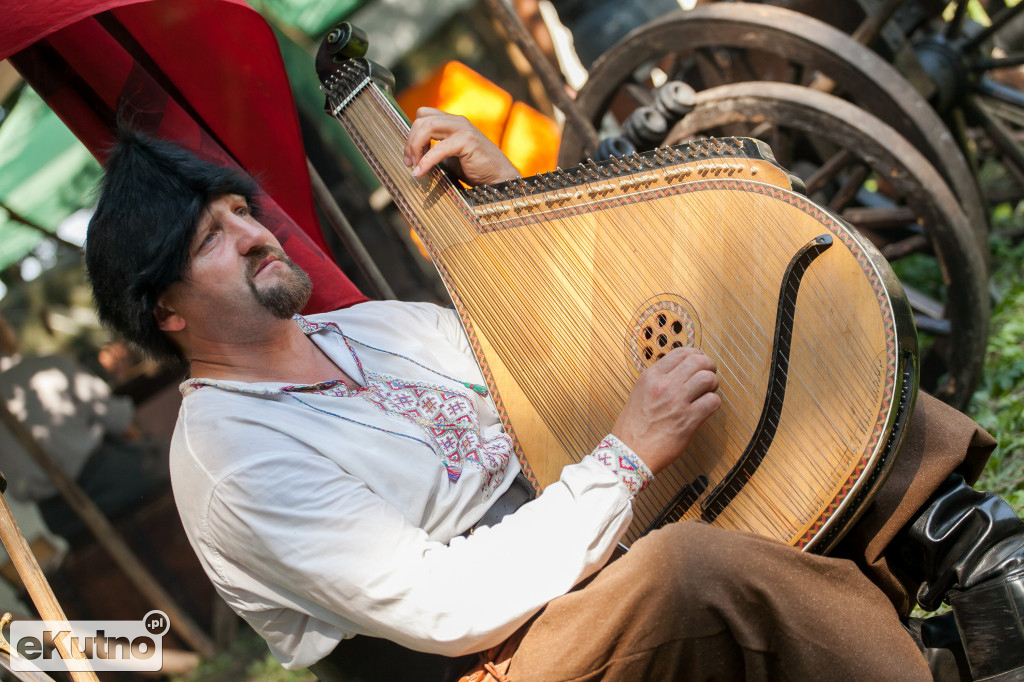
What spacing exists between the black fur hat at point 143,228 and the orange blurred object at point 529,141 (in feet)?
7.18

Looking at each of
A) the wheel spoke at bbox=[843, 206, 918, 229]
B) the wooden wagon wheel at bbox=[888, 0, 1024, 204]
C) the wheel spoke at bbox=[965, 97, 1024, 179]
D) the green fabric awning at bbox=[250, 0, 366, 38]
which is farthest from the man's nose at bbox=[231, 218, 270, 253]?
the green fabric awning at bbox=[250, 0, 366, 38]

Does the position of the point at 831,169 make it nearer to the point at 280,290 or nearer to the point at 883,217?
the point at 883,217

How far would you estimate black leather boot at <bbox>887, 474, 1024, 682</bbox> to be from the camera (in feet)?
4.08

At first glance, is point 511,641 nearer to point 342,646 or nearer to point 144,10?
point 342,646

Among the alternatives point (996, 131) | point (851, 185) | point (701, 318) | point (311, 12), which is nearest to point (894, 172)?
point (851, 185)

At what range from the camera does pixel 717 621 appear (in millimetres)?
1148

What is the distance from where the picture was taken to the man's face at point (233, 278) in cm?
154

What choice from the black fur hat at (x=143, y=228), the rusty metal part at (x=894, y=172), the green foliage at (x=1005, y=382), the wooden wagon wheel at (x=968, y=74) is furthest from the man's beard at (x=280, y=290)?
the wooden wagon wheel at (x=968, y=74)

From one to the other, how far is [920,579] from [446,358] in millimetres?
1029

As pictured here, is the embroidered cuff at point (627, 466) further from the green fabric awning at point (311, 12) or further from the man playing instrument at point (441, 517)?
the green fabric awning at point (311, 12)

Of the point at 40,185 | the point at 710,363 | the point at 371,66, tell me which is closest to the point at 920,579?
the point at 710,363

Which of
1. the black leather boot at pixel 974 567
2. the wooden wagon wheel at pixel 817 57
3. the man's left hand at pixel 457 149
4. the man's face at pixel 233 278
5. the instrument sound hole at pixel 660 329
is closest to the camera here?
the black leather boot at pixel 974 567

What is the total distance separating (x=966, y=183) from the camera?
7.77ft

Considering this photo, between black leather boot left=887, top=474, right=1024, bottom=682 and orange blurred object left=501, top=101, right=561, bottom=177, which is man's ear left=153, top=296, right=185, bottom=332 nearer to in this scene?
black leather boot left=887, top=474, right=1024, bottom=682
